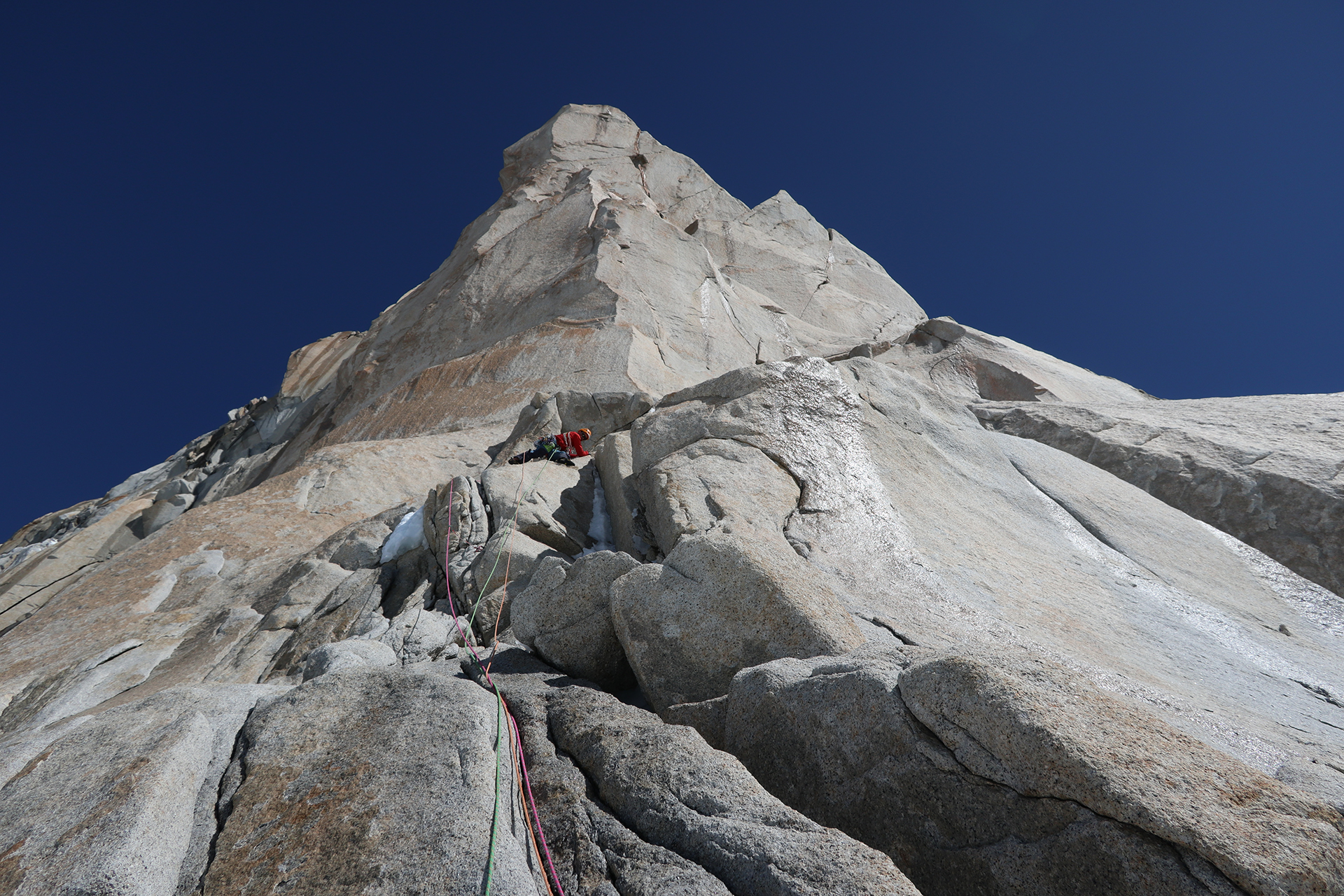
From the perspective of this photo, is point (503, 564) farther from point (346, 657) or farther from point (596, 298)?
point (596, 298)

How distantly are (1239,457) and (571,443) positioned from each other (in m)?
11.8

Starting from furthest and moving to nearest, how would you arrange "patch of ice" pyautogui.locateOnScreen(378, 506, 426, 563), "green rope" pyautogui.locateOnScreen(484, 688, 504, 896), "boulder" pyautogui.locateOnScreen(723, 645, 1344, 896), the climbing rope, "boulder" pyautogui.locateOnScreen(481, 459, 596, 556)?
"patch of ice" pyautogui.locateOnScreen(378, 506, 426, 563) → "boulder" pyautogui.locateOnScreen(481, 459, 596, 556) → the climbing rope → "green rope" pyautogui.locateOnScreen(484, 688, 504, 896) → "boulder" pyautogui.locateOnScreen(723, 645, 1344, 896)

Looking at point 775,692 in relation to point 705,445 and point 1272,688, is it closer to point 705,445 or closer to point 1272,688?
point 705,445

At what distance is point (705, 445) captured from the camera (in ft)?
27.3

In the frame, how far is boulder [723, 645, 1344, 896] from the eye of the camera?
2.67 metres

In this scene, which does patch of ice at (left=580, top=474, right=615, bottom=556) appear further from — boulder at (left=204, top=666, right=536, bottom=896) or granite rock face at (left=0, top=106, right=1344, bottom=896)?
boulder at (left=204, top=666, right=536, bottom=896)

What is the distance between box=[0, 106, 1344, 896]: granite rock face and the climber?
1.29ft

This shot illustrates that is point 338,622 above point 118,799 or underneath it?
above

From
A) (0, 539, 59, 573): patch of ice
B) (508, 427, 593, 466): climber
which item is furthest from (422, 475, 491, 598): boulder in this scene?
(0, 539, 59, 573): patch of ice

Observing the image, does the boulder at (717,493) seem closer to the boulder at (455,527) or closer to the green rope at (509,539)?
the green rope at (509,539)

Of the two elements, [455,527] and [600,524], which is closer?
[455,527]

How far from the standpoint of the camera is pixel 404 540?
32.9 ft

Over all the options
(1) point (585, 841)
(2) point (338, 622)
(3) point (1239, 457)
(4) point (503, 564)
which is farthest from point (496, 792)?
(3) point (1239, 457)

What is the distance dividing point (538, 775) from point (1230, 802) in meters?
3.13
